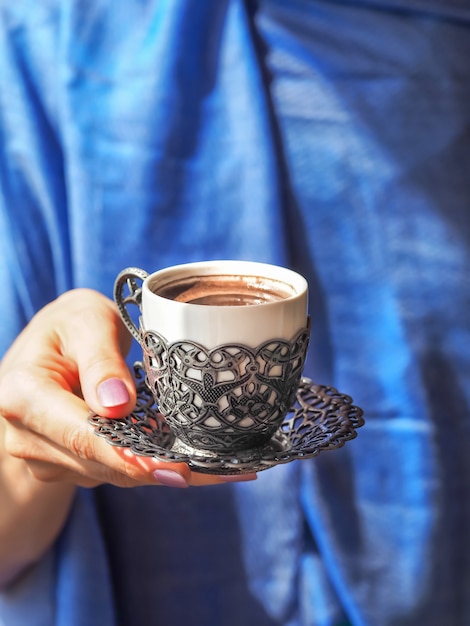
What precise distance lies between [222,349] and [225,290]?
100mm

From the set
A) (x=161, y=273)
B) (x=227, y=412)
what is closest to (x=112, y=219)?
(x=161, y=273)

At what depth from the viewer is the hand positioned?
1.85 feet

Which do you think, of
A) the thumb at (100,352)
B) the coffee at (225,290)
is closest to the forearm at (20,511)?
the thumb at (100,352)

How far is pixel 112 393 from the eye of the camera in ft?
1.84

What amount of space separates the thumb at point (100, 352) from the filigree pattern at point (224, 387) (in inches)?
1.2

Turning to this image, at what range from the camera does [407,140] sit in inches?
31.3

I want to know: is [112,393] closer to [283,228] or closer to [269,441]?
[269,441]

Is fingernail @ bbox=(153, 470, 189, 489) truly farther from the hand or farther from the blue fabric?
the blue fabric

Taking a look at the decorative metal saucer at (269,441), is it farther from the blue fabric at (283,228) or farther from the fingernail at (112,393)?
the blue fabric at (283,228)

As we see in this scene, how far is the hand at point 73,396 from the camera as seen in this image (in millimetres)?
562

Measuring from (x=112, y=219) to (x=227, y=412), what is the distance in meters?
0.31

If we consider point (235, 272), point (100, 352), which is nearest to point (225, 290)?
point (235, 272)

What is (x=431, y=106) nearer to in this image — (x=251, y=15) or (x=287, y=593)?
(x=251, y=15)

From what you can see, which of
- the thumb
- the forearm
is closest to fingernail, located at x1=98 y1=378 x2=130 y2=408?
the thumb
